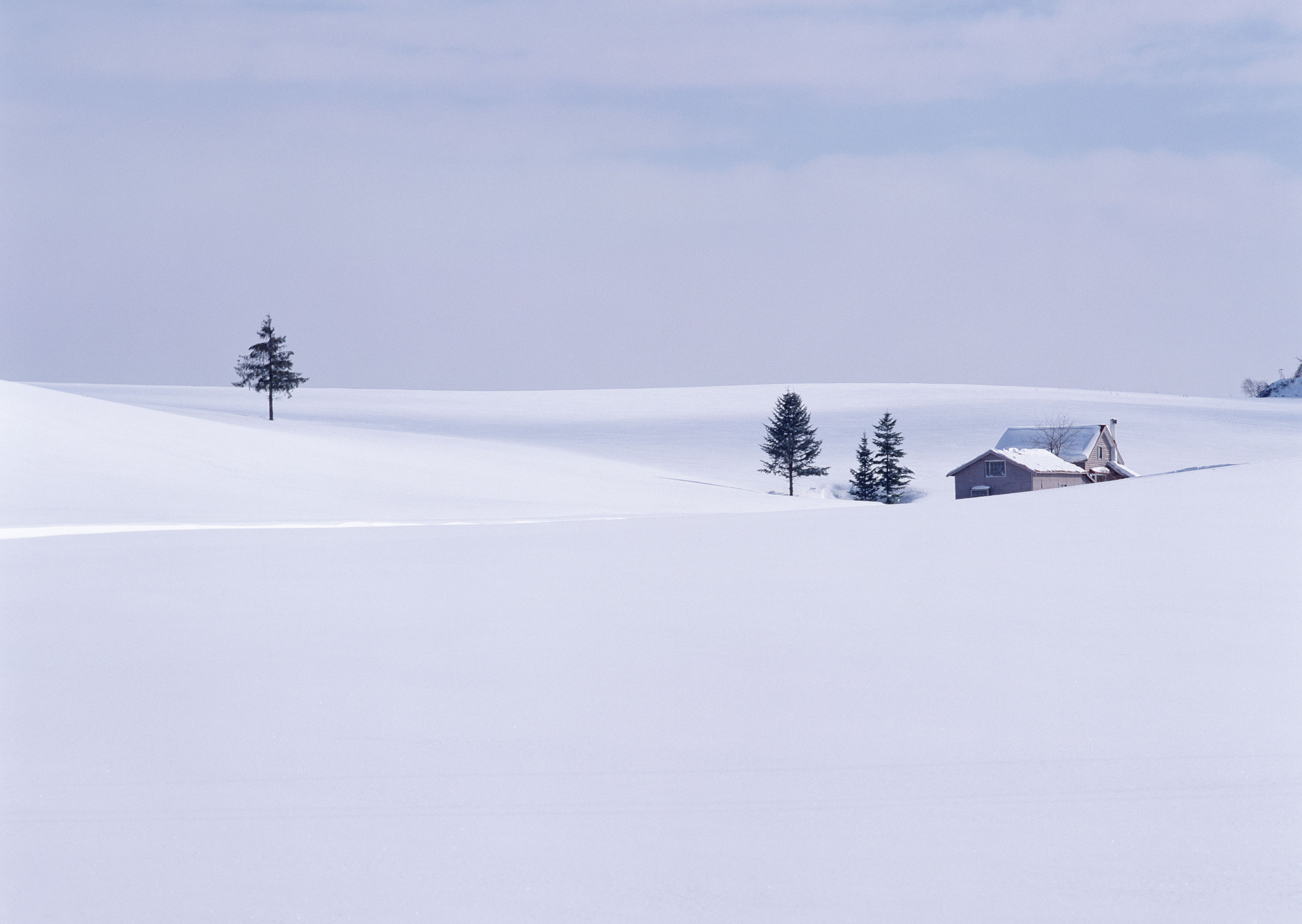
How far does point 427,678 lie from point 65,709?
6.46 feet

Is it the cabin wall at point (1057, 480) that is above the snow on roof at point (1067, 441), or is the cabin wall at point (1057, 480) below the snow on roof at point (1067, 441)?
below

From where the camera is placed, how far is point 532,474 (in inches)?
1684

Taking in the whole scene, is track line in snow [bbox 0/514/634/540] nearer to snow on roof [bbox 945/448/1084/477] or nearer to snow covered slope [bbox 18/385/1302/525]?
snow covered slope [bbox 18/385/1302/525]

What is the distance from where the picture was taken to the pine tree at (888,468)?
63281 millimetres

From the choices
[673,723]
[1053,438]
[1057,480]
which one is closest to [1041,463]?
[1057,480]

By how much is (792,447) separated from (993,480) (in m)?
11.7

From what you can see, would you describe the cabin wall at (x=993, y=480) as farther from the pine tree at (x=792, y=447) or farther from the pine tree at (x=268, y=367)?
the pine tree at (x=268, y=367)

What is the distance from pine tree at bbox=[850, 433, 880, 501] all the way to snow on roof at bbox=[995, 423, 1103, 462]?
698 cm

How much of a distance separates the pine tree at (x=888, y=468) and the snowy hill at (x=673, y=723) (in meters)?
49.4

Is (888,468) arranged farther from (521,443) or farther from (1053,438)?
(521,443)

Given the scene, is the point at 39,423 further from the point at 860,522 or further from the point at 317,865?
the point at 317,865

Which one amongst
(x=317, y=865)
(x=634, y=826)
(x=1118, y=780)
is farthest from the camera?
(x=1118, y=780)

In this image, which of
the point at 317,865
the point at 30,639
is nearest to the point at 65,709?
the point at 30,639

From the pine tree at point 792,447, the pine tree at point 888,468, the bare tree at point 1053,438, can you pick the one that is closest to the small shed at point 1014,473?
the bare tree at point 1053,438
